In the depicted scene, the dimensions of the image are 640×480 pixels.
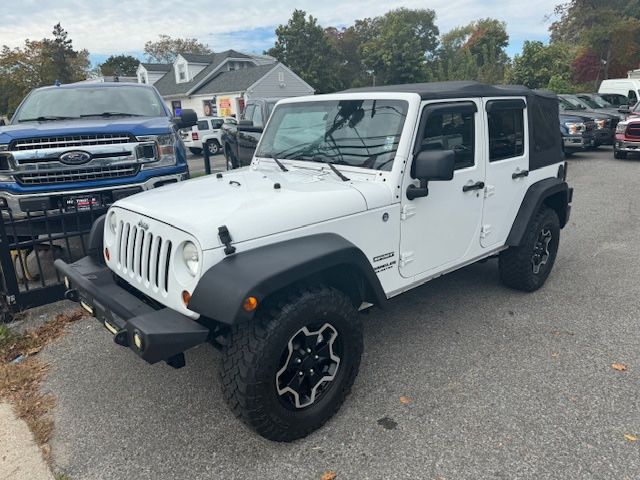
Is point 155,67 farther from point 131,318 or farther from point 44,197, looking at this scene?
point 131,318

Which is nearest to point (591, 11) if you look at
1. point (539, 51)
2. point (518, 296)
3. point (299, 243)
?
point (539, 51)

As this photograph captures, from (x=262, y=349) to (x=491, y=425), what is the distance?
1.47 metres

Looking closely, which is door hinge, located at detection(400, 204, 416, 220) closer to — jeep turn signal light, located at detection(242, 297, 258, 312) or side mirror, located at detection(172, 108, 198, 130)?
jeep turn signal light, located at detection(242, 297, 258, 312)

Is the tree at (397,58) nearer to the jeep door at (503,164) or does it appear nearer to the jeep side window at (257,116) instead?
the jeep side window at (257,116)

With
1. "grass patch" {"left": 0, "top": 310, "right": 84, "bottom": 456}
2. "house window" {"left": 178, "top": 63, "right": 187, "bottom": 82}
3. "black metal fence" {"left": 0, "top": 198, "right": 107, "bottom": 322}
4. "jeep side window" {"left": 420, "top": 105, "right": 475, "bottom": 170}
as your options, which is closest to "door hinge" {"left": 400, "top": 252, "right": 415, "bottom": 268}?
"jeep side window" {"left": 420, "top": 105, "right": 475, "bottom": 170}

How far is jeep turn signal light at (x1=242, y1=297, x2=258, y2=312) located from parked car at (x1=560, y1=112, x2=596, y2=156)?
44.9 ft

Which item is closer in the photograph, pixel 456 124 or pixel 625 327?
pixel 456 124

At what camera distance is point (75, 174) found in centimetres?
515

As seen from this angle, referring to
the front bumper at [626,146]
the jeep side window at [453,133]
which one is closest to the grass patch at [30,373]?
the jeep side window at [453,133]

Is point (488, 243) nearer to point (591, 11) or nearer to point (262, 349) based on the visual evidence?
point (262, 349)

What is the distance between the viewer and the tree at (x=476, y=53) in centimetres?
3872

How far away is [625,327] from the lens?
4.04m

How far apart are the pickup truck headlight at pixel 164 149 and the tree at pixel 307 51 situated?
44.2 m

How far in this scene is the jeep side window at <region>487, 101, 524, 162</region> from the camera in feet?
13.0
